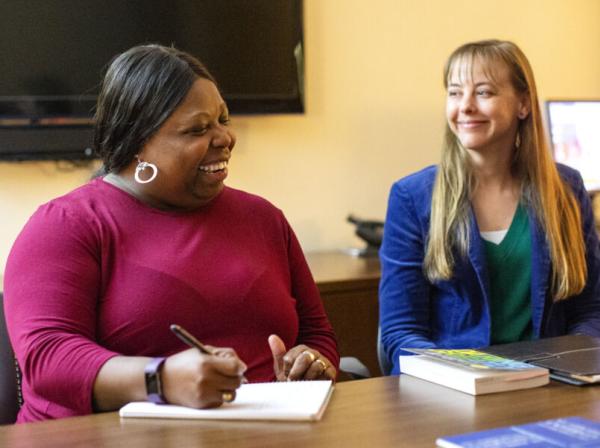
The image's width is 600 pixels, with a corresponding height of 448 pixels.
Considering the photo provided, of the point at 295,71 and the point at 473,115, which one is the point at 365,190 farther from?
the point at 473,115

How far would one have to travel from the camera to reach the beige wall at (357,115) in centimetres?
331

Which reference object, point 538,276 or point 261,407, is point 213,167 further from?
point 538,276

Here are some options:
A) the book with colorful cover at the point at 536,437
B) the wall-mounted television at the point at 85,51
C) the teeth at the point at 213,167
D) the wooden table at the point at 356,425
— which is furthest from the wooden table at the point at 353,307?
the book with colorful cover at the point at 536,437

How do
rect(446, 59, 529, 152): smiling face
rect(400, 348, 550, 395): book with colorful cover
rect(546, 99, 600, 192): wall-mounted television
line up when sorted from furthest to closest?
rect(546, 99, 600, 192): wall-mounted television, rect(446, 59, 529, 152): smiling face, rect(400, 348, 550, 395): book with colorful cover

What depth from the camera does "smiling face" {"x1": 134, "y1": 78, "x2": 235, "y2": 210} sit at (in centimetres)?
172

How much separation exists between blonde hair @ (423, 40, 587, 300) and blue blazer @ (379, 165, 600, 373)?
3cm

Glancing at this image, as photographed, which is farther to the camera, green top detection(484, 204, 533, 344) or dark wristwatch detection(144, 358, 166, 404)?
green top detection(484, 204, 533, 344)

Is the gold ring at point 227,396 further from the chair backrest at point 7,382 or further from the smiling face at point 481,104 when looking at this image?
the smiling face at point 481,104

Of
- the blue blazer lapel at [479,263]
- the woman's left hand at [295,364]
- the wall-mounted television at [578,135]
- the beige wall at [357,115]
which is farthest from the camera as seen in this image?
the wall-mounted television at [578,135]

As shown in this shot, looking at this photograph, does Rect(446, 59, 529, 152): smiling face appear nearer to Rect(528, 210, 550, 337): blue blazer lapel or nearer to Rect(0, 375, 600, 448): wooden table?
Rect(528, 210, 550, 337): blue blazer lapel

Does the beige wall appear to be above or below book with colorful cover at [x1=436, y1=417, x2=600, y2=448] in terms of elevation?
above

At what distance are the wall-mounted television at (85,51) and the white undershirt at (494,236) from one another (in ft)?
3.97

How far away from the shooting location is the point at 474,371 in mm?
1529

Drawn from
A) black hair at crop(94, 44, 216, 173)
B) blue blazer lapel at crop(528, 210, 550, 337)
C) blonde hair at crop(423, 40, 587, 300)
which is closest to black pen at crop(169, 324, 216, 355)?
black hair at crop(94, 44, 216, 173)
